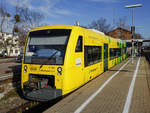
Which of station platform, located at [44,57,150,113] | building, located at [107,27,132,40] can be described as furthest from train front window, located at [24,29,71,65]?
building, located at [107,27,132,40]

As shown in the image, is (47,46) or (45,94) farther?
(47,46)

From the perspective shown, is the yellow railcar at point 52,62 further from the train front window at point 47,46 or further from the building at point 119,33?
the building at point 119,33

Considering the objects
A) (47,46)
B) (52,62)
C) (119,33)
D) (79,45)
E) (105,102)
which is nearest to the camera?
(105,102)

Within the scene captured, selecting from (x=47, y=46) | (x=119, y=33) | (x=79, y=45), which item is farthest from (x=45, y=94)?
(x=119, y=33)

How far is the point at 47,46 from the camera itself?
230 inches

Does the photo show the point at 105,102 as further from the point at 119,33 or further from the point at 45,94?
the point at 119,33

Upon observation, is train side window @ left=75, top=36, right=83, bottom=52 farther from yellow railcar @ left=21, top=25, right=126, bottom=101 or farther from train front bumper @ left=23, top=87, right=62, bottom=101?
train front bumper @ left=23, top=87, right=62, bottom=101

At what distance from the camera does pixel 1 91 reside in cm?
725

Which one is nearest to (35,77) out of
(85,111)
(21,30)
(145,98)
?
(85,111)

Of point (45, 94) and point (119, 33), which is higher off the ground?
point (119, 33)

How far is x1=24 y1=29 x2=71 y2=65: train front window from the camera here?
5.51 m

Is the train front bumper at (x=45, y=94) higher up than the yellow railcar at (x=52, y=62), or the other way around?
the yellow railcar at (x=52, y=62)

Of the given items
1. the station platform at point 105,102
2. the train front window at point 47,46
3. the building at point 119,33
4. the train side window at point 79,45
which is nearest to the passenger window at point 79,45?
the train side window at point 79,45

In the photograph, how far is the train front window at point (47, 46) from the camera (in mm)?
5508
